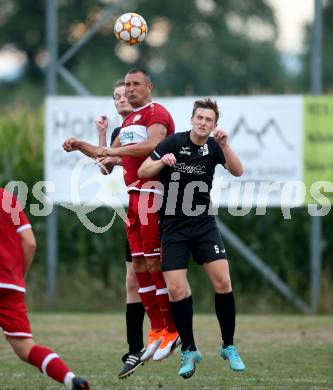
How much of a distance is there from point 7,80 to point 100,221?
82.5 ft

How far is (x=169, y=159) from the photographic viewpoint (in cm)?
929

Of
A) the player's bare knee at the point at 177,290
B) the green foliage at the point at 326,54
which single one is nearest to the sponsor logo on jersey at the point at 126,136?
the player's bare knee at the point at 177,290

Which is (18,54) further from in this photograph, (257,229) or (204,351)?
(204,351)

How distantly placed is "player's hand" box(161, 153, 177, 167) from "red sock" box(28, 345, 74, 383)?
6.75 ft

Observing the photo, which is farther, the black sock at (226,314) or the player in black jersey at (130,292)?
the player in black jersey at (130,292)

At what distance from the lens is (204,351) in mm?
12016

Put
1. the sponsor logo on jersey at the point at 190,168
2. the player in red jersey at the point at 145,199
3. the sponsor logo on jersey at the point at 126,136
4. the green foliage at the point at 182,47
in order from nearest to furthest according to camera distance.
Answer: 1. the sponsor logo on jersey at the point at 190,168
2. the player in red jersey at the point at 145,199
3. the sponsor logo on jersey at the point at 126,136
4. the green foliage at the point at 182,47

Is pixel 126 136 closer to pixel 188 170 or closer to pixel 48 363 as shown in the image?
pixel 188 170

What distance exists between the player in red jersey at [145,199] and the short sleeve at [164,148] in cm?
14

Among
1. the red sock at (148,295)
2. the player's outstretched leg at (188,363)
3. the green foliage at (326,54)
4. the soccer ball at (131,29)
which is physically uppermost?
the green foliage at (326,54)

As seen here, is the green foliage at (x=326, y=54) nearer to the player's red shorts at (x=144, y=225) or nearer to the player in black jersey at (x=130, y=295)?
the player in black jersey at (x=130, y=295)

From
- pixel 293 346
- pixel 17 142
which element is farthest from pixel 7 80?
pixel 293 346

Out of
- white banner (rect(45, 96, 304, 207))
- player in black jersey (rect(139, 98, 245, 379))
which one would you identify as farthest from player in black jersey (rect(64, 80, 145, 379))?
white banner (rect(45, 96, 304, 207))

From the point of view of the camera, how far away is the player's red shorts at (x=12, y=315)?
311 inches
